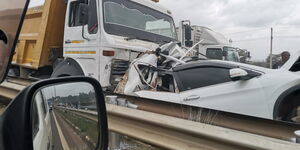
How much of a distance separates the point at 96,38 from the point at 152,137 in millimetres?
3296

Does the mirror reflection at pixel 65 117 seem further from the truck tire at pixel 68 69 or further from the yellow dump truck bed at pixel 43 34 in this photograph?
the yellow dump truck bed at pixel 43 34

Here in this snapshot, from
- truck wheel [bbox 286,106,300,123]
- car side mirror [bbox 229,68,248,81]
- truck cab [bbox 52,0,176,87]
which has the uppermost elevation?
truck cab [bbox 52,0,176,87]

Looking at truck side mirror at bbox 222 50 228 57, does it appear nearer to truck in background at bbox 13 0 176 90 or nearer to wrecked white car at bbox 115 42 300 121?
truck in background at bbox 13 0 176 90

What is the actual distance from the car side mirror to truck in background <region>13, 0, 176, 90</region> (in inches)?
91.4

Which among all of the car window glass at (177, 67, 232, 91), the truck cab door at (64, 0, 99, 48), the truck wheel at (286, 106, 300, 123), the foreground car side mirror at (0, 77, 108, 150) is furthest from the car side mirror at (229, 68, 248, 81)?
the truck cab door at (64, 0, 99, 48)

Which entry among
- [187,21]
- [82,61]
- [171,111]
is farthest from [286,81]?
[187,21]

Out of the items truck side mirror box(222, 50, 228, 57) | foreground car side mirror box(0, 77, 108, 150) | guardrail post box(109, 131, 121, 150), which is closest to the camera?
foreground car side mirror box(0, 77, 108, 150)

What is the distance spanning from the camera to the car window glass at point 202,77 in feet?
11.7

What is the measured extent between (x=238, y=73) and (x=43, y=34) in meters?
4.44

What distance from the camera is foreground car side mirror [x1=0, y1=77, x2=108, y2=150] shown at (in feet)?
3.09

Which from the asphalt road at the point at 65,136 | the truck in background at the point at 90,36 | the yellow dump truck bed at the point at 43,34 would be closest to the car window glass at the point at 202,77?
the truck in background at the point at 90,36

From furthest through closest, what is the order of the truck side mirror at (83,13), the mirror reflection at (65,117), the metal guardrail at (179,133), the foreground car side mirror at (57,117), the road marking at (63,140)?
the truck side mirror at (83,13)
the metal guardrail at (179,133)
the road marking at (63,140)
the mirror reflection at (65,117)
the foreground car side mirror at (57,117)

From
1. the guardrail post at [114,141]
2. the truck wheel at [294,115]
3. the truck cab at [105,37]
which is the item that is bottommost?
the guardrail post at [114,141]

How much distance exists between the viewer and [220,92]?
344 centimetres
